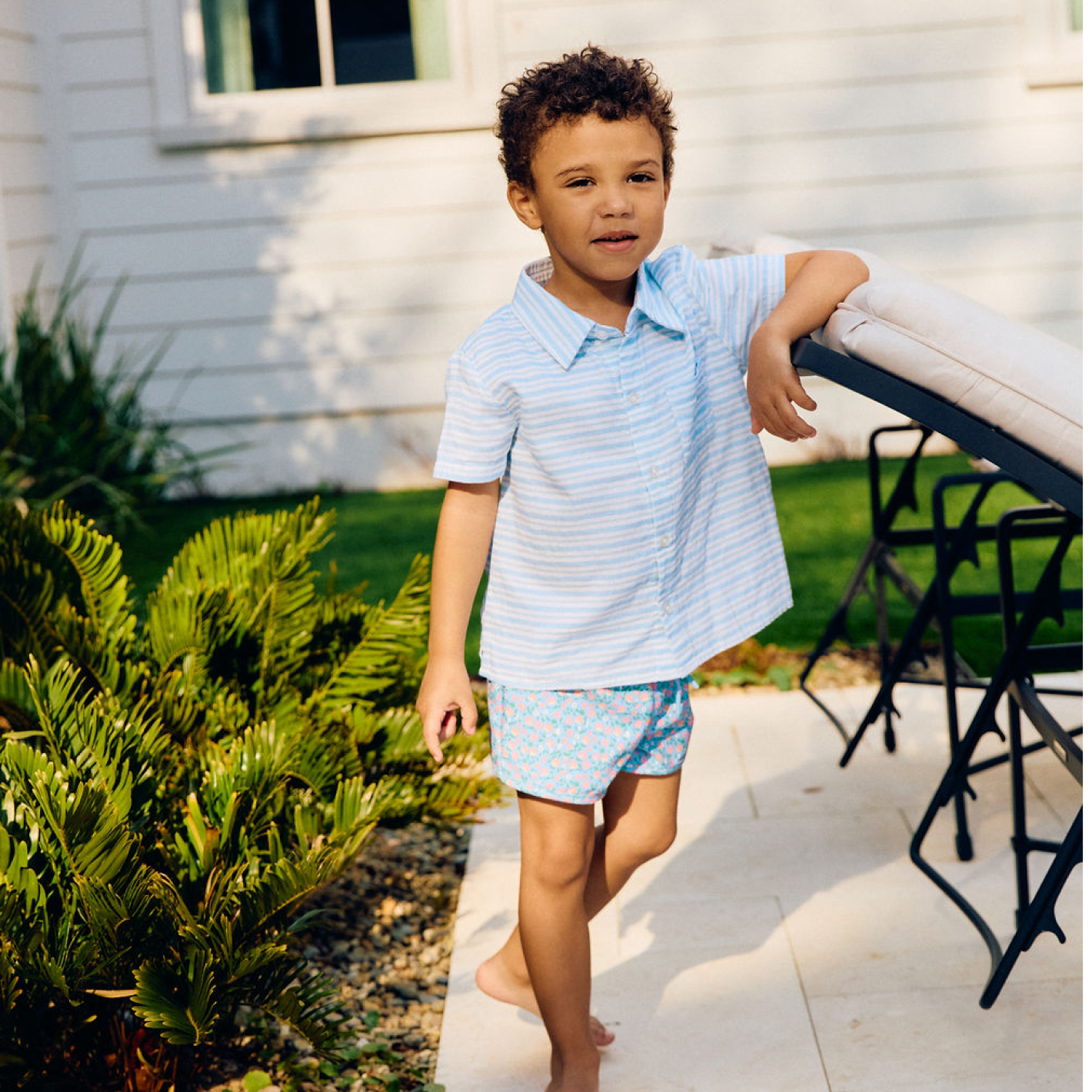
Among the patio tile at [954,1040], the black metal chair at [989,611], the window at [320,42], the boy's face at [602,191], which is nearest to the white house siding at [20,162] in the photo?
the window at [320,42]

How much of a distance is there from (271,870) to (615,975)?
87 cm

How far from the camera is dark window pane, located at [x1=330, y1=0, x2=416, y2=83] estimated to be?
7.61 meters

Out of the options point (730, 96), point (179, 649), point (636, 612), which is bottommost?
point (179, 649)

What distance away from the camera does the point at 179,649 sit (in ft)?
9.64

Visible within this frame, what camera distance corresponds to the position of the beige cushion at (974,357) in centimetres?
168

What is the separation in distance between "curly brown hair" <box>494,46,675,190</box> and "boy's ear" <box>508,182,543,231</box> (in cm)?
2

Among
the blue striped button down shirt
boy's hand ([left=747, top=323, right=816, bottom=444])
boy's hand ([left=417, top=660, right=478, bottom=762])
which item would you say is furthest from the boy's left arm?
boy's hand ([left=417, top=660, right=478, bottom=762])

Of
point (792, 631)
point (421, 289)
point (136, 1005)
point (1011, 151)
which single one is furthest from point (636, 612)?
point (1011, 151)

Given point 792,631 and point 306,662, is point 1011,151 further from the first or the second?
→ point 306,662

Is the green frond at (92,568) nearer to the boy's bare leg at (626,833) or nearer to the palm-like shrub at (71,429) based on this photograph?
the boy's bare leg at (626,833)

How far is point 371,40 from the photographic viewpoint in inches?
301

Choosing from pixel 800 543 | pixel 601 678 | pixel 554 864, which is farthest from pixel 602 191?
pixel 800 543

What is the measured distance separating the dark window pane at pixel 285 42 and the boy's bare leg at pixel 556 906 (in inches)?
251

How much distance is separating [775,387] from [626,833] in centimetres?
82
